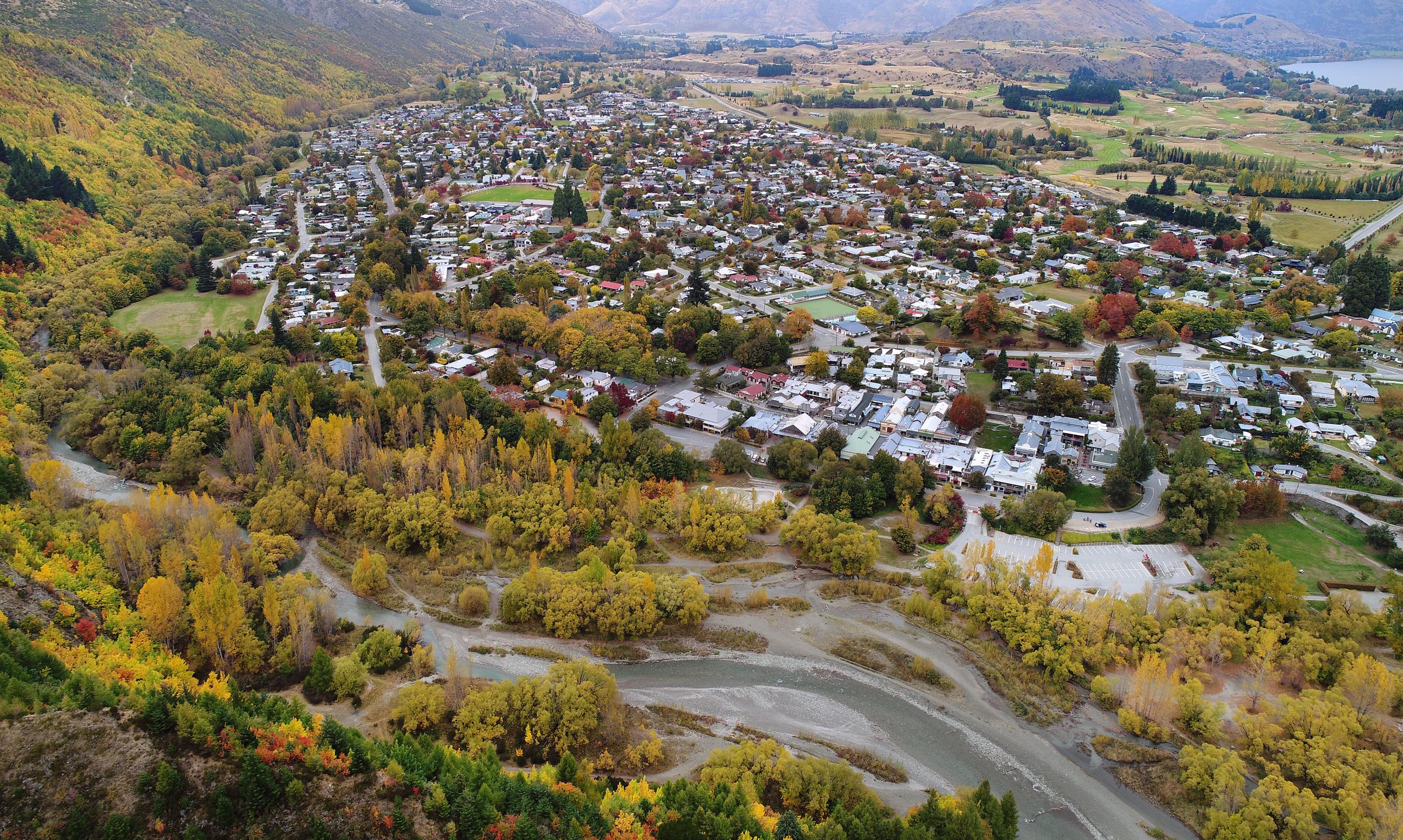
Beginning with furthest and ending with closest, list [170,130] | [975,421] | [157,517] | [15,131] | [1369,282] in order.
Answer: [170,130], [15,131], [1369,282], [975,421], [157,517]

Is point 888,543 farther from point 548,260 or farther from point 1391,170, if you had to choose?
point 1391,170

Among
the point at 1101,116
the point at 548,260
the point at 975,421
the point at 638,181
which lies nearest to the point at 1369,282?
the point at 975,421

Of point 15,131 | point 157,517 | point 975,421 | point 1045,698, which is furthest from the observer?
point 15,131

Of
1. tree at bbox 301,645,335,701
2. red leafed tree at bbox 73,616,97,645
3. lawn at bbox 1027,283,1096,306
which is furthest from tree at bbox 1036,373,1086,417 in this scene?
red leafed tree at bbox 73,616,97,645

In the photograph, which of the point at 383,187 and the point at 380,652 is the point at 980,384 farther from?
the point at 383,187

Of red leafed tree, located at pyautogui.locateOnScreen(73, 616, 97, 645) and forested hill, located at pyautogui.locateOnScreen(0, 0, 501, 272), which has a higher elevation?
forested hill, located at pyautogui.locateOnScreen(0, 0, 501, 272)

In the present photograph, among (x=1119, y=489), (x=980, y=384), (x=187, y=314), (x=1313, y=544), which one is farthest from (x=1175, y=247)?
(x=187, y=314)

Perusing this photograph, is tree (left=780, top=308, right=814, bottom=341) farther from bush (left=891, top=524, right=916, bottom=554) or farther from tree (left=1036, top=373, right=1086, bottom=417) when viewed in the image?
bush (left=891, top=524, right=916, bottom=554)
